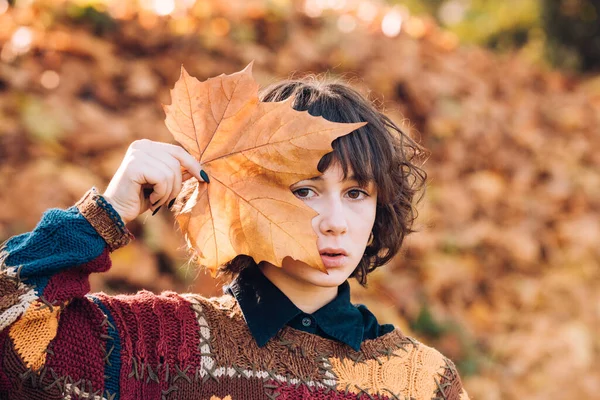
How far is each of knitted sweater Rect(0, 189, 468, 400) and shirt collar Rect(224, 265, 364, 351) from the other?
3 cm

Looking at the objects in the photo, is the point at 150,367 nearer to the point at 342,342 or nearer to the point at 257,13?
the point at 342,342

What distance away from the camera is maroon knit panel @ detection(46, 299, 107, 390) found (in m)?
1.55

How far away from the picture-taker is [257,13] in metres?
5.13

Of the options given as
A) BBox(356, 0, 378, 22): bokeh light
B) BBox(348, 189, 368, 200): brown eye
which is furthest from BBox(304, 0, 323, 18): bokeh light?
BBox(348, 189, 368, 200): brown eye

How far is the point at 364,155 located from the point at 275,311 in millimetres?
449

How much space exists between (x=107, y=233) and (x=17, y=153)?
2381 mm

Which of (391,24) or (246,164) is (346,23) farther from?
(246,164)

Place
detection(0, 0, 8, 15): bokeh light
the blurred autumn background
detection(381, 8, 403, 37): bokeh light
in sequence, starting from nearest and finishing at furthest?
the blurred autumn background → detection(0, 0, 8, 15): bokeh light → detection(381, 8, 403, 37): bokeh light

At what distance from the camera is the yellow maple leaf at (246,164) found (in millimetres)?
1637

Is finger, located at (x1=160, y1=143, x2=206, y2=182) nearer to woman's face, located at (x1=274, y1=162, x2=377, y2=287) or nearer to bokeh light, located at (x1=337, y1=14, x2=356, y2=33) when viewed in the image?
woman's face, located at (x1=274, y1=162, x2=377, y2=287)

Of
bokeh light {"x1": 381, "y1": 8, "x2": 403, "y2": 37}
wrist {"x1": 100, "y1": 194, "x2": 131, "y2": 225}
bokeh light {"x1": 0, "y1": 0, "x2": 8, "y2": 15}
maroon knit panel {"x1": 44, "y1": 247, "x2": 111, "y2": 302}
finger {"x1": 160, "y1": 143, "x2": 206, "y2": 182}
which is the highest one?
bokeh light {"x1": 381, "y1": 8, "x2": 403, "y2": 37}

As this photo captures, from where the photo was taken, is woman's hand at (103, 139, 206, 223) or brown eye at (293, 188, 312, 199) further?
brown eye at (293, 188, 312, 199)

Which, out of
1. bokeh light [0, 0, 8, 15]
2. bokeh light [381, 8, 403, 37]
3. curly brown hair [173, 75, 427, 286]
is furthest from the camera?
bokeh light [381, 8, 403, 37]

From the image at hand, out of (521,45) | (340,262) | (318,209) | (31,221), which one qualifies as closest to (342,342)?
(340,262)
